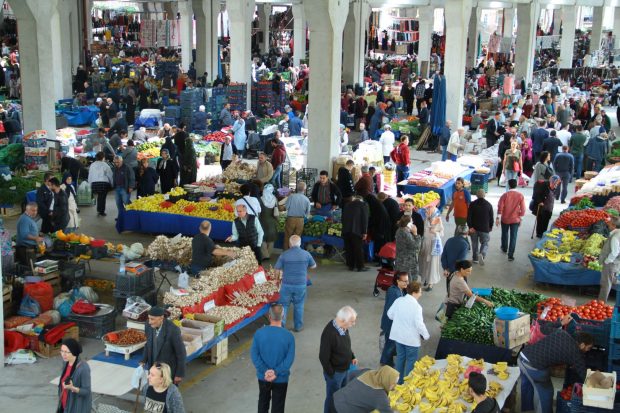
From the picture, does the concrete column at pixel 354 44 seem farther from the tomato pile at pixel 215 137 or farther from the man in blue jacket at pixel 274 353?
the man in blue jacket at pixel 274 353

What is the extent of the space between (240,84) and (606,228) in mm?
15519

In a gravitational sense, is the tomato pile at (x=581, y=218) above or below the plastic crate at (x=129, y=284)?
above

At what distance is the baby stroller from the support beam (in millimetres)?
20090

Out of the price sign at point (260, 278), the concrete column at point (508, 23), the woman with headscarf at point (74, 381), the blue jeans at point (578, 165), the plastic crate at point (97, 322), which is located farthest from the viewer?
the concrete column at point (508, 23)

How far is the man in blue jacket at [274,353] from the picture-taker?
25.2 feet

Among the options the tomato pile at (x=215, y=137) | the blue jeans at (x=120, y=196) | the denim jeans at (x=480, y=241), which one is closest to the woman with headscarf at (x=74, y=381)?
the denim jeans at (x=480, y=241)

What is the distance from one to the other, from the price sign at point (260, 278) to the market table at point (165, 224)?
342 centimetres

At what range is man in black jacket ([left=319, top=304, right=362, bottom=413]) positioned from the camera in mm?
7855

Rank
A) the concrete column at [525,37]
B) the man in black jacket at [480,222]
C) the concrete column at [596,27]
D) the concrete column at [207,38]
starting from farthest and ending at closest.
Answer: the concrete column at [596,27], the concrete column at [525,37], the concrete column at [207,38], the man in black jacket at [480,222]

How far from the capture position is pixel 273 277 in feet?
37.3

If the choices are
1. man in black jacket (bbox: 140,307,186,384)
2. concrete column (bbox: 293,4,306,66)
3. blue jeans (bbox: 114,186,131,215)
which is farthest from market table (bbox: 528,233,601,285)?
concrete column (bbox: 293,4,306,66)

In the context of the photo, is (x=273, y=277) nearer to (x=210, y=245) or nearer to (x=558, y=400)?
(x=210, y=245)

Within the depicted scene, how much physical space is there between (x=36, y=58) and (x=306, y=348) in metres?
11.4

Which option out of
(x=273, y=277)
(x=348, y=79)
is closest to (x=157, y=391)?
(x=273, y=277)
